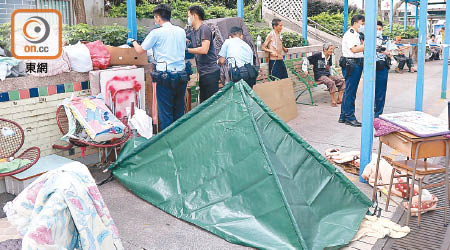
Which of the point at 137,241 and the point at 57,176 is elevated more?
the point at 57,176

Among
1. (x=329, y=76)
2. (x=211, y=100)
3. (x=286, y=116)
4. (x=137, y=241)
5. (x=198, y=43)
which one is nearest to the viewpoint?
(x=137, y=241)

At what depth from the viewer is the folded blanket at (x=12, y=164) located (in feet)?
14.7

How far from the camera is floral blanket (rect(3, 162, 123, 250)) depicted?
233cm

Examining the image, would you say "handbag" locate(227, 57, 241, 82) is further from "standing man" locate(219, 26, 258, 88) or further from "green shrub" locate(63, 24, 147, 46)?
"green shrub" locate(63, 24, 147, 46)

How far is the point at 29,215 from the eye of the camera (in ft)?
8.15

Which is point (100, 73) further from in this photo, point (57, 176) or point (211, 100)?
point (57, 176)

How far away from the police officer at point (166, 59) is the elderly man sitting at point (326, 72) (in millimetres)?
4634

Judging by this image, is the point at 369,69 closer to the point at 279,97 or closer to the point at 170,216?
the point at 170,216

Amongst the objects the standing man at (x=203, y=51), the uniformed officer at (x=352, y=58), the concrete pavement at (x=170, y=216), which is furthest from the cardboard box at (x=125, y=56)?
the uniformed officer at (x=352, y=58)

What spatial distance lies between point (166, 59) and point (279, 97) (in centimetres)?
287

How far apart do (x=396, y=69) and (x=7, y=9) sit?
42.8 ft

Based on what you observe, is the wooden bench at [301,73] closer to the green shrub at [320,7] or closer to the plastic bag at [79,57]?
the plastic bag at [79,57]

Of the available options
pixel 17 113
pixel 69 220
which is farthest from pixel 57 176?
pixel 17 113

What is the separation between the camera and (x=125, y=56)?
630cm
